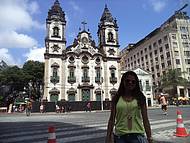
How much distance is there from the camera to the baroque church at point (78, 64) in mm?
40625

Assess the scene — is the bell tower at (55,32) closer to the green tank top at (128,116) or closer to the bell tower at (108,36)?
the bell tower at (108,36)

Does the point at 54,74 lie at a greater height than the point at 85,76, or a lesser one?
greater

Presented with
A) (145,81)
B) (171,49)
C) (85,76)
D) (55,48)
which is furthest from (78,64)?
(171,49)

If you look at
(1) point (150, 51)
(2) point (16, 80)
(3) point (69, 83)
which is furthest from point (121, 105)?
(1) point (150, 51)

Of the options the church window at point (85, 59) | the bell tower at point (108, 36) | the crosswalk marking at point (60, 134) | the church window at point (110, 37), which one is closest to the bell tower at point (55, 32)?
the church window at point (85, 59)

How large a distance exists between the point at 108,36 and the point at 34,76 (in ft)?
69.7

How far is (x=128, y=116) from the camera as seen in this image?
3080 millimetres

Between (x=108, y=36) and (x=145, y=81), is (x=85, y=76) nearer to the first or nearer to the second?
(x=108, y=36)

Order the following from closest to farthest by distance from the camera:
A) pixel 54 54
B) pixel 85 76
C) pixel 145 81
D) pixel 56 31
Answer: pixel 54 54
pixel 85 76
pixel 56 31
pixel 145 81

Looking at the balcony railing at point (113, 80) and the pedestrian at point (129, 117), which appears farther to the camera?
the balcony railing at point (113, 80)

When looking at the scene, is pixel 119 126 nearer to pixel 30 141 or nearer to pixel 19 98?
pixel 30 141

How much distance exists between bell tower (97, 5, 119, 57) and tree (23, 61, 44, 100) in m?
17.8

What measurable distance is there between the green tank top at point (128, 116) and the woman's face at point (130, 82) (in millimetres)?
202

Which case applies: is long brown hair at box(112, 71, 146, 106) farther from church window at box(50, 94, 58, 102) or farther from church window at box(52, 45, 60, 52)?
church window at box(52, 45, 60, 52)
